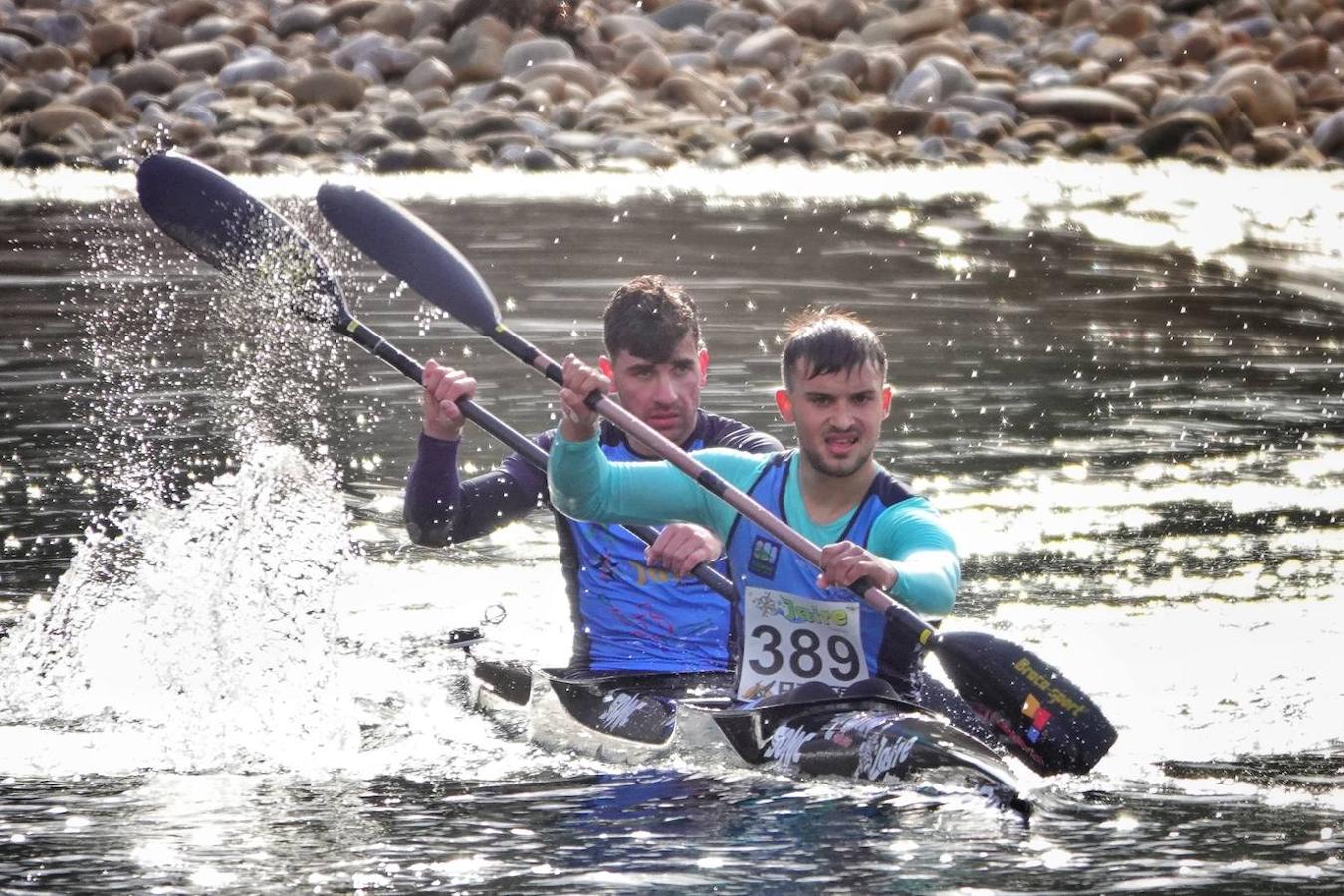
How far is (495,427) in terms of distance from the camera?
25.7 ft

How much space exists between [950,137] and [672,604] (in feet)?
74.1

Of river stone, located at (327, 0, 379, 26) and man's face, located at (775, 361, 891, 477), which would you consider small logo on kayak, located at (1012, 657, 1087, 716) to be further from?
river stone, located at (327, 0, 379, 26)

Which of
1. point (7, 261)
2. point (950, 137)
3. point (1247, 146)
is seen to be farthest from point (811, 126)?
point (7, 261)

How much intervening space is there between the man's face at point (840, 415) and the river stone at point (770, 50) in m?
25.5

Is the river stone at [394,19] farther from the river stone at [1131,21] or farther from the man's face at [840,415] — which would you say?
the man's face at [840,415]

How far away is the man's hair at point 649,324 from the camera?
7.12 meters

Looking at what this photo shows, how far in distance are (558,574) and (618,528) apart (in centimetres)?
288

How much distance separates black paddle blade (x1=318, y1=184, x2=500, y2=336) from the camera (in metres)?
7.95

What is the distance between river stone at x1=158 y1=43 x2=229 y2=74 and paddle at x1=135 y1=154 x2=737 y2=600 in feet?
72.7

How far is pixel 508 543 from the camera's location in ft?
36.5

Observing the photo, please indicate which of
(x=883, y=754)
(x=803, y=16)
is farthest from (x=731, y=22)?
(x=883, y=754)

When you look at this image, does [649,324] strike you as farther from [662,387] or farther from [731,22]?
[731,22]

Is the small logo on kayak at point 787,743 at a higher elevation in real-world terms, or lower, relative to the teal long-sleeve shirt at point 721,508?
lower

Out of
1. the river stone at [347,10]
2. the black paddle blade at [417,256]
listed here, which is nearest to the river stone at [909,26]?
the river stone at [347,10]
